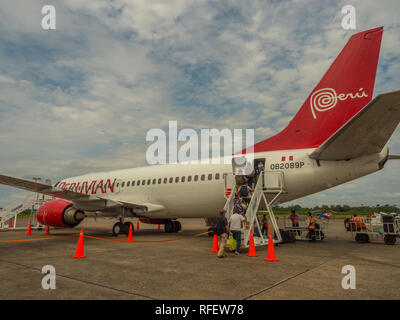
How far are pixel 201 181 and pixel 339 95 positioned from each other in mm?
7127

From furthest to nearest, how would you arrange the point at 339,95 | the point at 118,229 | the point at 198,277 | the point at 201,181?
the point at 118,229 < the point at 201,181 < the point at 339,95 < the point at 198,277

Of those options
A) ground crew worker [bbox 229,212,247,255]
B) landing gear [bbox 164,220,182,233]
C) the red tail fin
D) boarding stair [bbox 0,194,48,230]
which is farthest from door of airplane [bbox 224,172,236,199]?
boarding stair [bbox 0,194,48,230]

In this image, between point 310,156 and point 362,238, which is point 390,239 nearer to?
point 362,238

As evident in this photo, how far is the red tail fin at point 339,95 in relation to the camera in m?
9.91

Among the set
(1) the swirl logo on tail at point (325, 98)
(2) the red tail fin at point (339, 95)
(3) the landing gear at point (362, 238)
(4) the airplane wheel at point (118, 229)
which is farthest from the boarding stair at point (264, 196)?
(4) the airplane wheel at point (118, 229)

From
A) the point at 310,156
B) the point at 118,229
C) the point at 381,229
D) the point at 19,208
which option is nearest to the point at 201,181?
the point at 310,156

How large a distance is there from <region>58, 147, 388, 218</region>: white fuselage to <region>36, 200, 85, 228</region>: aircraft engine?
10.1 ft

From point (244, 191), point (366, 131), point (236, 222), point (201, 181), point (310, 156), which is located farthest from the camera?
point (201, 181)

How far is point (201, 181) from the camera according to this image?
13.2 m

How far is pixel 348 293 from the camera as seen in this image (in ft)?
13.8

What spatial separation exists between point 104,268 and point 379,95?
24.9ft

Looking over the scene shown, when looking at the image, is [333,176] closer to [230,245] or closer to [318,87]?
[318,87]
